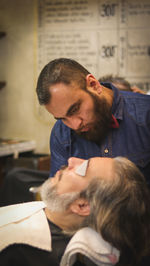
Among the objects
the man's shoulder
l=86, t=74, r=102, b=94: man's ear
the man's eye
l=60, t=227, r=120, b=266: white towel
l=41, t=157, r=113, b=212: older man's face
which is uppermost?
l=86, t=74, r=102, b=94: man's ear

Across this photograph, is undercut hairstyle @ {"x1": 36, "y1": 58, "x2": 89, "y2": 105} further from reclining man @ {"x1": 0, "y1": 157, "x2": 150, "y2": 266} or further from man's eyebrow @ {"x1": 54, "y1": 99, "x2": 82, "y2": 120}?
reclining man @ {"x1": 0, "y1": 157, "x2": 150, "y2": 266}

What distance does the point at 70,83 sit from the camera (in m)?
1.56

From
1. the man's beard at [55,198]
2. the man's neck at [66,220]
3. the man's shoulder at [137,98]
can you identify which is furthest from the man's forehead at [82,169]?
the man's shoulder at [137,98]

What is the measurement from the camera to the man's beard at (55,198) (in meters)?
1.48

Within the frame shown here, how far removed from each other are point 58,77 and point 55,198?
666mm

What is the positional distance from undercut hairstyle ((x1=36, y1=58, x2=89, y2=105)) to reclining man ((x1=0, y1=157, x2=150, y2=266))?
16.4 inches

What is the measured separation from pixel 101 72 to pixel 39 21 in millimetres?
1058

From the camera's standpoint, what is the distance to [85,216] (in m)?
1.49

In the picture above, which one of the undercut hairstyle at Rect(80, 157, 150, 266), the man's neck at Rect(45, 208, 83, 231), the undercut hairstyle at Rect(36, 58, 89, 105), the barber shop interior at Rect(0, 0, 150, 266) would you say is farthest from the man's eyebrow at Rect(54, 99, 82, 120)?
the man's neck at Rect(45, 208, 83, 231)

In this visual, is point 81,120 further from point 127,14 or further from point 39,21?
point 39,21

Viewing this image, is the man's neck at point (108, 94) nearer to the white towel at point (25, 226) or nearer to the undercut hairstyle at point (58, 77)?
the undercut hairstyle at point (58, 77)

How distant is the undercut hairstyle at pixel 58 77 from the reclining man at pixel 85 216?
42 cm

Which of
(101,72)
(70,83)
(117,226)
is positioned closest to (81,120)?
(70,83)

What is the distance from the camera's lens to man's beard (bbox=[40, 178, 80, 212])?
1480 mm
